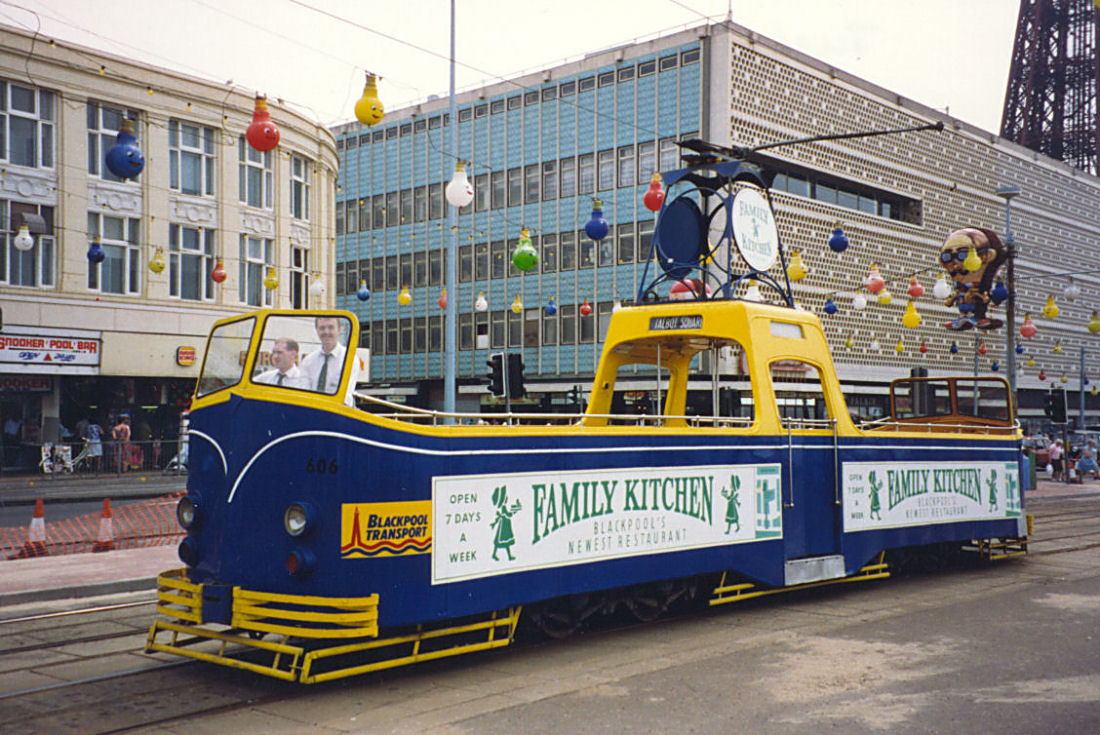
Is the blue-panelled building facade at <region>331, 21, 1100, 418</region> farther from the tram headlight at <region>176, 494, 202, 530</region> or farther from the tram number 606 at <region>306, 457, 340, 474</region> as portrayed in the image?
the tram number 606 at <region>306, 457, 340, 474</region>

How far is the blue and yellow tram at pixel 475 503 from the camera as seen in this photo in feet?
22.8

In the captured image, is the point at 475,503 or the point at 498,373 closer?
the point at 475,503

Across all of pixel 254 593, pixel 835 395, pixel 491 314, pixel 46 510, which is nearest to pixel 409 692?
pixel 254 593

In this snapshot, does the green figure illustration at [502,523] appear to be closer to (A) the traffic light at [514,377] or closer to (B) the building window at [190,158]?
(A) the traffic light at [514,377]

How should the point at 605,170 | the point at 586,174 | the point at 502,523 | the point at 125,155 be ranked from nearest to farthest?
1. the point at 502,523
2. the point at 125,155
3. the point at 605,170
4. the point at 586,174

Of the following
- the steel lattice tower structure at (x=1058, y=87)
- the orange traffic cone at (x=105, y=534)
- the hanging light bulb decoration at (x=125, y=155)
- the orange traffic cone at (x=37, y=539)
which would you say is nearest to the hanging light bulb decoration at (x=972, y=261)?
the hanging light bulb decoration at (x=125, y=155)

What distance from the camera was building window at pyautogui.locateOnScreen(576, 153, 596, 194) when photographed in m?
49.4

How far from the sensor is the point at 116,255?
105ft

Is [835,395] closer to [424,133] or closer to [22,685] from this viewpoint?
[22,685]

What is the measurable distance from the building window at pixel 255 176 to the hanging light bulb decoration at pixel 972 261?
22367 mm

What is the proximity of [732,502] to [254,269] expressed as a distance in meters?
29.0

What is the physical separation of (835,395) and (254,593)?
6623 mm

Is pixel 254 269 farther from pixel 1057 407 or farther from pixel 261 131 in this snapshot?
pixel 1057 407

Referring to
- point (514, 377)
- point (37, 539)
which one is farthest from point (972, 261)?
point (37, 539)
